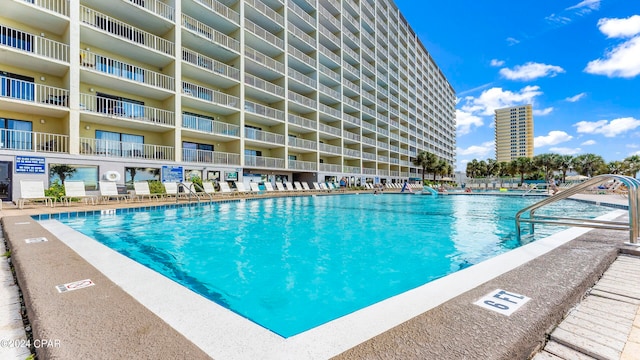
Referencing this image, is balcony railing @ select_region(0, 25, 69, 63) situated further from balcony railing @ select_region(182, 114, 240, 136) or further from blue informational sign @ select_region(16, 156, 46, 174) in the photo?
balcony railing @ select_region(182, 114, 240, 136)

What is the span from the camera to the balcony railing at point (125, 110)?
13.8 metres

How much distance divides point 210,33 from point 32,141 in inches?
465

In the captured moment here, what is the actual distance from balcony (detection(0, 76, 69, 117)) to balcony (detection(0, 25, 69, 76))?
0.91 meters

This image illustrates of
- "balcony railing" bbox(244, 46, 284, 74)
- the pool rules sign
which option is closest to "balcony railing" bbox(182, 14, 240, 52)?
"balcony railing" bbox(244, 46, 284, 74)

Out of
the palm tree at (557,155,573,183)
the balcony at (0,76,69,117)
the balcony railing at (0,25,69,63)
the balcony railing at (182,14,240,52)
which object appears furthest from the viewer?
the palm tree at (557,155,573,183)

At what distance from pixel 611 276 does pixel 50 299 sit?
5402 millimetres

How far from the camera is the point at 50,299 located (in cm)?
212

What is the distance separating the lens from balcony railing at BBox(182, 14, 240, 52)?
17.4 metres

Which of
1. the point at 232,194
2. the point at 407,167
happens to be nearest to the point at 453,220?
the point at 232,194

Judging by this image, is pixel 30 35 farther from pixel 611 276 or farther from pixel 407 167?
pixel 407 167

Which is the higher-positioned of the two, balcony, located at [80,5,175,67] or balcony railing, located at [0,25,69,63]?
balcony, located at [80,5,175,67]

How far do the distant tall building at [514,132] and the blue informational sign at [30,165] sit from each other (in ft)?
527

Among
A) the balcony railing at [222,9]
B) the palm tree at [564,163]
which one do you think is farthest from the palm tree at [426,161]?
the balcony railing at [222,9]

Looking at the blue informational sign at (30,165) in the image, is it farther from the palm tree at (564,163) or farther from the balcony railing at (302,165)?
the palm tree at (564,163)
